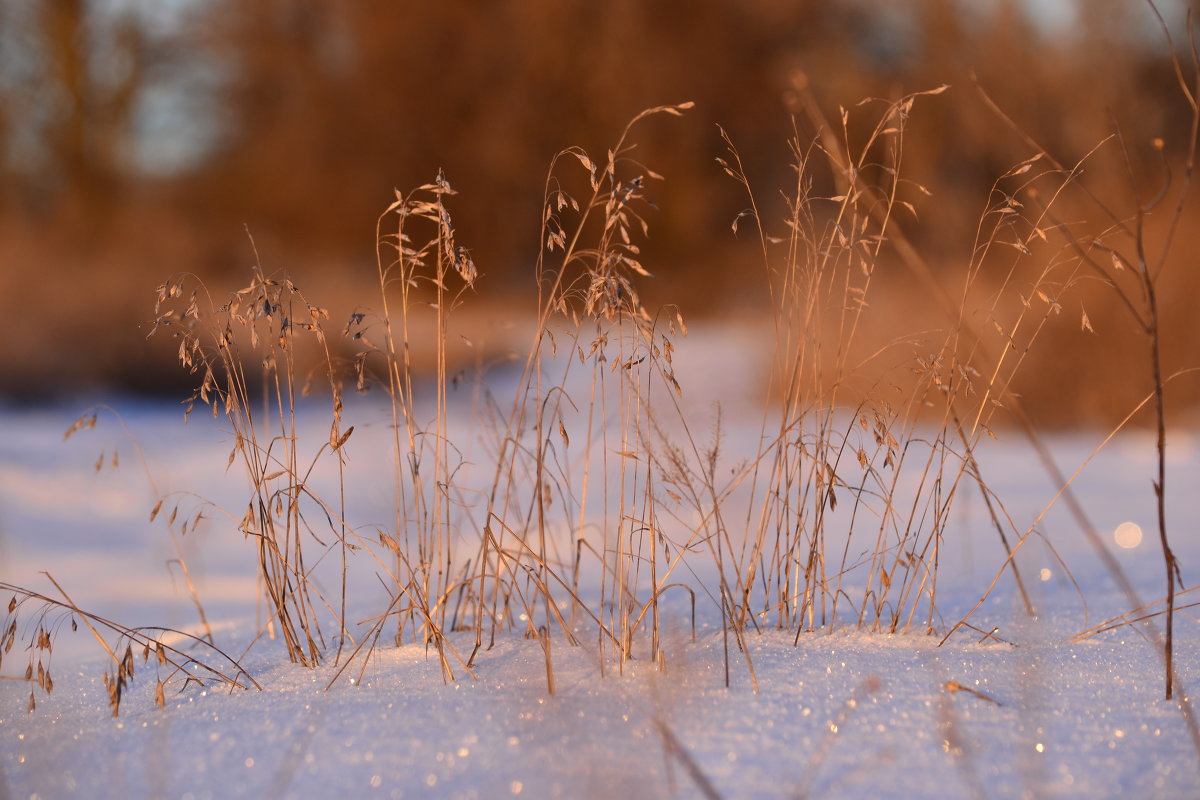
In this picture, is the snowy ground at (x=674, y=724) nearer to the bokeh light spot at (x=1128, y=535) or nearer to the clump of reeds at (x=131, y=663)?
the clump of reeds at (x=131, y=663)

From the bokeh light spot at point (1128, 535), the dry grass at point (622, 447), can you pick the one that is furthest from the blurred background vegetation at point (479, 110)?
the dry grass at point (622, 447)

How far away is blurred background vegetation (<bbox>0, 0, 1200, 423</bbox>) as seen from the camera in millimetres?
11453

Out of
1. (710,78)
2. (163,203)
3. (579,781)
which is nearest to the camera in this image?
(579,781)

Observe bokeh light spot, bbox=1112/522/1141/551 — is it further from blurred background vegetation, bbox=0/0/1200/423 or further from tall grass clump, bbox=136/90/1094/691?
blurred background vegetation, bbox=0/0/1200/423

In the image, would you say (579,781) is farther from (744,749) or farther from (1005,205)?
(1005,205)

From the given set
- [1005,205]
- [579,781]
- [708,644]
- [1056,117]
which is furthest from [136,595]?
[1056,117]

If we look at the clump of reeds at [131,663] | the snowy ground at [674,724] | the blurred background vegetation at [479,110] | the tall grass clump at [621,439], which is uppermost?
the blurred background vegetation at [479,110]

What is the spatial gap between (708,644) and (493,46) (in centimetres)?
1448

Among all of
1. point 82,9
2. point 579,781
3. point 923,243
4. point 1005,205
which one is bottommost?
point 579,781

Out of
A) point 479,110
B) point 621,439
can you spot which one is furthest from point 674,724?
point 479,110

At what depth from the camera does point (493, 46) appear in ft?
48.6

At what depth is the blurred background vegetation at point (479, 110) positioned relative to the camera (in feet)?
37.6

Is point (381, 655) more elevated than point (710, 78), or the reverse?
point (710, 78)

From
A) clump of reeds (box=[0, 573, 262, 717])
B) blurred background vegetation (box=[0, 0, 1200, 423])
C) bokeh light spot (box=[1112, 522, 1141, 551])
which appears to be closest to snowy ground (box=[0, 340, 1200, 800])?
clump of reeds (box=[0, 573, 262, 717])
